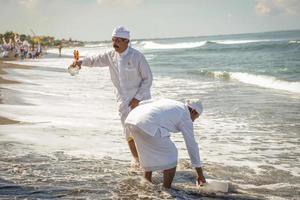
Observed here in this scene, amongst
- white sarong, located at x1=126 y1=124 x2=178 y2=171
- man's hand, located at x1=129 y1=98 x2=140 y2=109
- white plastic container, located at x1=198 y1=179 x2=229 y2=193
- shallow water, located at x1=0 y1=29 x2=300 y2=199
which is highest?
man's hand, located at x1=129 y1=98 x2=140 y2=109

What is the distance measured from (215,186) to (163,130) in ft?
3.44

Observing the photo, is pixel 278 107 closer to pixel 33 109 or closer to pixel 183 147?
pixel 183 147

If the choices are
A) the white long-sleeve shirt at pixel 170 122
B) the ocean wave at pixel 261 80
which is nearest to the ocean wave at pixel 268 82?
the ocean wave at pixel 261 80

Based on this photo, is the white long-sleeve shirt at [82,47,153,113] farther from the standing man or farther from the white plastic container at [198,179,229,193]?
the white plastic container at [198,179,229,193]

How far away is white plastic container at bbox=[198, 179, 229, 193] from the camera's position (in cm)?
495

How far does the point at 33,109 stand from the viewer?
33.5 ft

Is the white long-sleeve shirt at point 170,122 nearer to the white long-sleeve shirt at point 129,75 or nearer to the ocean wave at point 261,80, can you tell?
the white long-sleeve shirt at point 129,75

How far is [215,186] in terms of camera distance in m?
4.96

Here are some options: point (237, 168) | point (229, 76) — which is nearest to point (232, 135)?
point (237, 168)

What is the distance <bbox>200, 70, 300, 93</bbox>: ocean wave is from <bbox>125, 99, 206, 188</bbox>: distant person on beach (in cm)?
1350

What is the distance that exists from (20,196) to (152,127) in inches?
59.7

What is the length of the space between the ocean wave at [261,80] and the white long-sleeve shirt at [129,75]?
12.7 metres

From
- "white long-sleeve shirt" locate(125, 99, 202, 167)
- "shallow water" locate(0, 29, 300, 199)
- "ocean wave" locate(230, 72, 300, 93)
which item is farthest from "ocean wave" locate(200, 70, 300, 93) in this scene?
"white long-sleeve shirt" locate(125, 99, 202, 167)

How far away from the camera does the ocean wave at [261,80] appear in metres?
18.5
